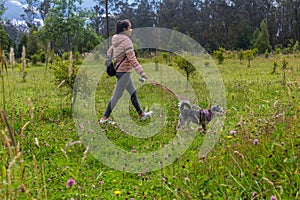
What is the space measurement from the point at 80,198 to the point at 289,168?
1665 millimetres

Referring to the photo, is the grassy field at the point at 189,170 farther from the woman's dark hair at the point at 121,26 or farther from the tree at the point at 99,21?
the tree at the point at 99,21

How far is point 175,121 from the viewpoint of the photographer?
5.27 m

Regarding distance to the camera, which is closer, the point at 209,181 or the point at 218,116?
the point at 209,181

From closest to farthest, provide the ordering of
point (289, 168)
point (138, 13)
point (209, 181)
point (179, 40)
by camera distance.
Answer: point (289, 168) → point (209, 181) → point (179, 40) → point (138, 13)

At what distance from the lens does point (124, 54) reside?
196 inches

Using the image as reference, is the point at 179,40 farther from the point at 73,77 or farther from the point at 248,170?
the point at 248,170

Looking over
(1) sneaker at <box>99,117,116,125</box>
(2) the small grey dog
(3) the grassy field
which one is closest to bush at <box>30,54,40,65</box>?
(1) sneaker at <box>99,117,116,125</box>

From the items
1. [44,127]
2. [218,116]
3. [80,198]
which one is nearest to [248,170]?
[80,198]

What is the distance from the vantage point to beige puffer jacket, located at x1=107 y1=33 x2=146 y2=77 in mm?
4897

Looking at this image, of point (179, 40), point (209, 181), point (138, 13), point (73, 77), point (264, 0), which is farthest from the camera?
point (138, 13)

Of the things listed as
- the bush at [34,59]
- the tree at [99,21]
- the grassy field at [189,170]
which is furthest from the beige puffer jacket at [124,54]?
the tree at [99,21]

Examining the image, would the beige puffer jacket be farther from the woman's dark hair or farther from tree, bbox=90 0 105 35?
tree, bbox=90 0 105 35

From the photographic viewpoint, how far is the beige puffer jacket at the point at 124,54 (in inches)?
193

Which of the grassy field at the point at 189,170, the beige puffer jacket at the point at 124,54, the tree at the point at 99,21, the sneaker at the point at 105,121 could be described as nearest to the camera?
the grassy field at the point at 189,170
